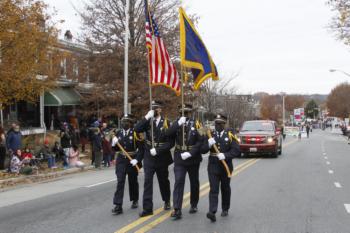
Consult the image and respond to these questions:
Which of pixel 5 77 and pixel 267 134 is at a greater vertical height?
pixel 5 77

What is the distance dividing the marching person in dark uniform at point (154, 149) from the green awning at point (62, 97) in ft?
66.8

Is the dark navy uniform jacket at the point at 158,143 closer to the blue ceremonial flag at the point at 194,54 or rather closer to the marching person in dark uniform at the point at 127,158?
the marching person in dark uniform at the point at 127,158

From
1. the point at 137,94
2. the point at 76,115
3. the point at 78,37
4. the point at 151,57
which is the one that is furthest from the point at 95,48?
the point at 151,57

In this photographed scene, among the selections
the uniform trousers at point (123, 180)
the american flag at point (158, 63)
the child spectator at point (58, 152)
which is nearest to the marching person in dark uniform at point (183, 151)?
the uniform trousers at point (123, 180)

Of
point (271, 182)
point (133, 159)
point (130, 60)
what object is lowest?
point (271, 182)

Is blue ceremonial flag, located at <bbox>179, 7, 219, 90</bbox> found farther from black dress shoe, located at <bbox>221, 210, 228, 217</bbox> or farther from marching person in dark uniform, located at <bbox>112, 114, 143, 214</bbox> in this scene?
black dress shoe, located at <bbox>221, 210, 228, 217</bbox>

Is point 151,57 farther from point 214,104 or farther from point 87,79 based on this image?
point 214,104

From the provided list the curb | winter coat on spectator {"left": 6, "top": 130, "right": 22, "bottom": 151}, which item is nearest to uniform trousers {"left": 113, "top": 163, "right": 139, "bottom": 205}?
the curb

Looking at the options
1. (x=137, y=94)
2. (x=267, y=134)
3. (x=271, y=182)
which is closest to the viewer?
(x=271, y=182)

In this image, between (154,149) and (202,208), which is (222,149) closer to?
(154,149)

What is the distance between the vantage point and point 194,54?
29.9 feet

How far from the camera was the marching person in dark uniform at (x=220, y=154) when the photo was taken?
25.9ft

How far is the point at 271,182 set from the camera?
529 inches

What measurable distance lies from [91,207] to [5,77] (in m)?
9.98
